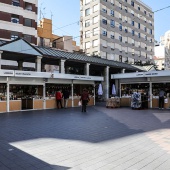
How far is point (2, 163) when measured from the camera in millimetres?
5250

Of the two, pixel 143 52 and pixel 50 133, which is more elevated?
pixel 143 52

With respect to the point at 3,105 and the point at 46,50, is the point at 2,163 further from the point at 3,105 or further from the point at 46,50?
the point at 46,50

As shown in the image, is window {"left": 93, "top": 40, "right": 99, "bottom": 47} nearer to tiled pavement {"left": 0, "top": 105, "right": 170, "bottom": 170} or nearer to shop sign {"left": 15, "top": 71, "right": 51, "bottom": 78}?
shop sign {"left": 15, "top": 71, "right": 51, "bottom": 78}

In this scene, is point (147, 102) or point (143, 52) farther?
point (143, 52)

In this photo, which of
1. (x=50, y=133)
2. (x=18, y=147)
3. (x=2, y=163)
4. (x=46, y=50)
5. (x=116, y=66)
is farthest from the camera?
(x=116, y=66)

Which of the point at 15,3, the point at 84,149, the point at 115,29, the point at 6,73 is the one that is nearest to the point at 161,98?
the point at 6,73

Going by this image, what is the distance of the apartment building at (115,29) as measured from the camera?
4741 cm

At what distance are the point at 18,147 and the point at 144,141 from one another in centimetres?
415

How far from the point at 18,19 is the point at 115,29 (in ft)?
81.7

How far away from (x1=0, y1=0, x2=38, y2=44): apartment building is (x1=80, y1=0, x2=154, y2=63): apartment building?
15727 mm

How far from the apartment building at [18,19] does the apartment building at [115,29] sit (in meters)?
15.7

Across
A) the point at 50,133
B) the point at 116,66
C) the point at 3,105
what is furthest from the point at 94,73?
the point at 50,133

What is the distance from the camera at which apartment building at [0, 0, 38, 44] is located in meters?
31.3

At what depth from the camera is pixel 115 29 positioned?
50.9 m
